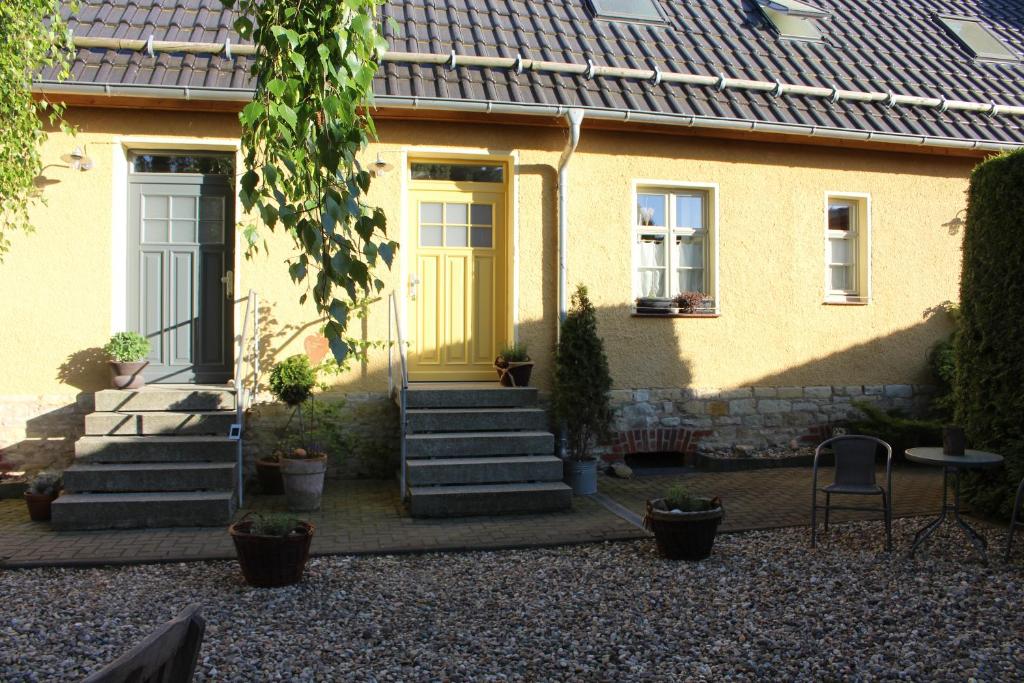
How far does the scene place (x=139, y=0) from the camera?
28.9 ft

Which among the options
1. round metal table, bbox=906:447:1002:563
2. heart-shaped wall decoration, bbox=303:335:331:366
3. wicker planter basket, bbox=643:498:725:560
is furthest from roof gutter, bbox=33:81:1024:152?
wicker planter basket, bbox=643:498:725:560

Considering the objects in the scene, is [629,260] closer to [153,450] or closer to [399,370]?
[399,370]

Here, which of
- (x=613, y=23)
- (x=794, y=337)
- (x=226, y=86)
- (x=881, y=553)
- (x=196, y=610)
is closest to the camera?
(x=196, y=610)

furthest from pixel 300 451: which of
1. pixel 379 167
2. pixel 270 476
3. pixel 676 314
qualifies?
pixel 676 314

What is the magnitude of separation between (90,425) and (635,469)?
5280 millimetres

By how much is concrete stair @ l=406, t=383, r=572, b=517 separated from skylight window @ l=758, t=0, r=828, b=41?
610cm

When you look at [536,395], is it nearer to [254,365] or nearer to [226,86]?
[254,365]

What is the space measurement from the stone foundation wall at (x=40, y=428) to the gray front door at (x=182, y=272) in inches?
29.7

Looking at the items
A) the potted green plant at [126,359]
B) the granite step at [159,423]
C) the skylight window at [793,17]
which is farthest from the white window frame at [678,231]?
the potted green plant at [126,359]

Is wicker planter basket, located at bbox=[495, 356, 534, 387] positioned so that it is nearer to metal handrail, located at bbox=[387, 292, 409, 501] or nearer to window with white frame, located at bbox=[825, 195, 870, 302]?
metal handrail, located at bbox=[387, 292, 409, 501]

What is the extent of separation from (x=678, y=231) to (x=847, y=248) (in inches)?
84.5

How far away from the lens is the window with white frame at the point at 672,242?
9.02 meters

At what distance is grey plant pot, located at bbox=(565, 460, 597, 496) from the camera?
25.4ft

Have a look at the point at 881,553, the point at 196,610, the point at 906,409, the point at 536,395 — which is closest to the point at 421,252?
the point at 536,395
